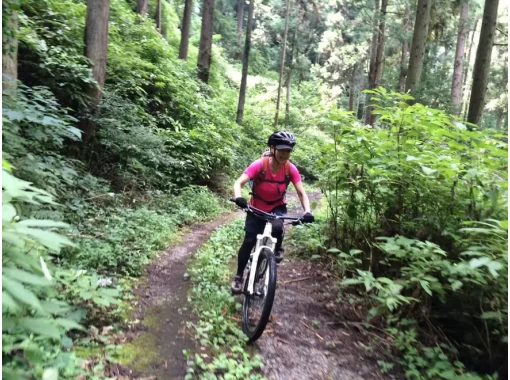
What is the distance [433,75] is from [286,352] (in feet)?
57.5

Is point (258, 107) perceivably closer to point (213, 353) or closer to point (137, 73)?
point (137, 73)

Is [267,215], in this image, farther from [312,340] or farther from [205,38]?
[205,38]

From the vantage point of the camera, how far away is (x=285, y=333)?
443cm

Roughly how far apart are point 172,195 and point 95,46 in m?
3.82

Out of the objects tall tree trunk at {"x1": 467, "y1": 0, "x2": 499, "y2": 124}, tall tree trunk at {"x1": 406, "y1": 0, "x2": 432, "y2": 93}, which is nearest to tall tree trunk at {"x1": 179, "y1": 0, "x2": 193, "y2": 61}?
tall tree trunk at {"x1": 406, "y1": 0, "x2": 432, "y2": 93}

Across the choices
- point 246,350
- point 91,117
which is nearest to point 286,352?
point 246,350

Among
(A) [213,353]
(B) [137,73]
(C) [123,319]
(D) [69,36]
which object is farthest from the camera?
(B) [137,73]

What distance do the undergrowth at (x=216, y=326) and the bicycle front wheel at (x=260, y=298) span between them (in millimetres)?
147

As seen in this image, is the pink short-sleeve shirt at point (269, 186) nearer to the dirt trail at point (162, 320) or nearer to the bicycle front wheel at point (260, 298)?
the bicycle front wheel at point (260, 298)

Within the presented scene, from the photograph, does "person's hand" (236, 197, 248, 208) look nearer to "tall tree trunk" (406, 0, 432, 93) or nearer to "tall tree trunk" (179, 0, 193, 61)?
"tall tree trunk" (406, 0, 432, 93)

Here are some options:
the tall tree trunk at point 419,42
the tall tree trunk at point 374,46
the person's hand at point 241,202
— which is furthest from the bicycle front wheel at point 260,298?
the tall tree trunk at point 374,46

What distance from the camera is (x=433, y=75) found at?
17.9 metres

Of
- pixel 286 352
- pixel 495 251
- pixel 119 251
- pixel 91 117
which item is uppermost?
pixel 91 117

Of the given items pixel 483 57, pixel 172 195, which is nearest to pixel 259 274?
pixel 172 195
